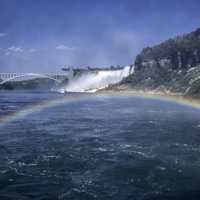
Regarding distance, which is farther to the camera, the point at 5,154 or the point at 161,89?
the point at 161,89

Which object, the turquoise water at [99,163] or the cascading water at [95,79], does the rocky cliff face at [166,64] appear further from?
the turquoise water at [99,163]

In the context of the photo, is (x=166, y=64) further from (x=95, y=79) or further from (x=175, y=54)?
(x=95, y=79)

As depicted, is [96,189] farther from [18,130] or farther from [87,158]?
[18,130]

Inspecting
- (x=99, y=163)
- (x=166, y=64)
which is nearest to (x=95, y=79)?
(x=166, y=64)

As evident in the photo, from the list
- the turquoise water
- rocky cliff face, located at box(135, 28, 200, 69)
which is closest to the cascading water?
rocky cliff face, located at box(135, 28, 200, 69)

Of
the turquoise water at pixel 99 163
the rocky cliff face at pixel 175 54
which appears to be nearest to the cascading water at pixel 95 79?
the rocky cliff face at pixel 175 54

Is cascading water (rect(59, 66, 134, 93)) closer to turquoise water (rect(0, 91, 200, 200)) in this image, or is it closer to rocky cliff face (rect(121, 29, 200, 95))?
rocky cliff face (rect(121, 29, 200, 95))

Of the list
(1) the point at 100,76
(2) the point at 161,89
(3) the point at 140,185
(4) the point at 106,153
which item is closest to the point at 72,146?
(4) the point at 106,153
